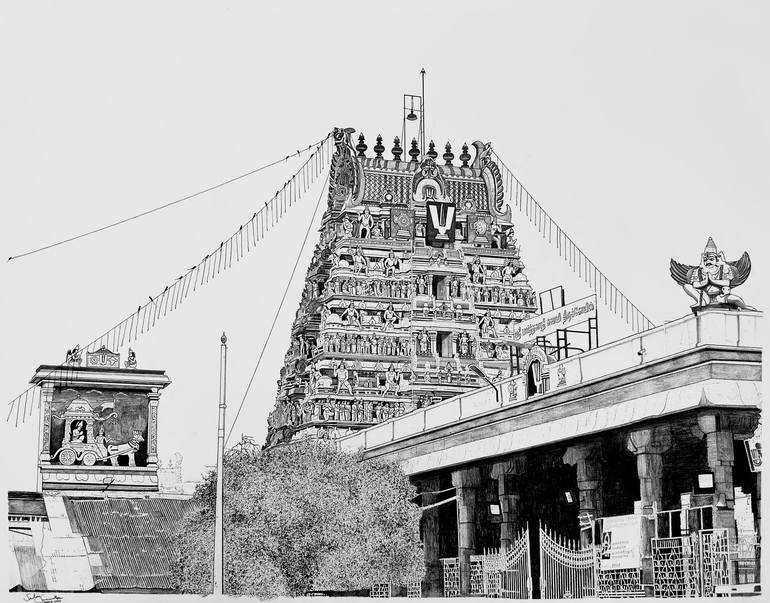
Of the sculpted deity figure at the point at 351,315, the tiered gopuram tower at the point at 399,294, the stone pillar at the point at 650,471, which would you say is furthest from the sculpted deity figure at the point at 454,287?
the stone pillar at the point at 650,471

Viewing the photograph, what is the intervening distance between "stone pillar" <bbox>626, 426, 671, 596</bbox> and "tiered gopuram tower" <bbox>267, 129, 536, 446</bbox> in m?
26.3

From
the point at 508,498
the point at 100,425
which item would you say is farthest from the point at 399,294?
the point at 508,498

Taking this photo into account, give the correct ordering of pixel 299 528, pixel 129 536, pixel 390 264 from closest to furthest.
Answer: pixel 299 528 < pixel 129 536 < pixel 390 264

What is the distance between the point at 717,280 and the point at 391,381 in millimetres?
30179

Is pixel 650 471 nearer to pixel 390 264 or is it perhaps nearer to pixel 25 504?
pixel 25 504

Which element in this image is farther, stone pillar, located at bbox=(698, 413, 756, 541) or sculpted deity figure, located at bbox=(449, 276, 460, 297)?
sculpted deity figure, located at bbox=(449, 276, 460, 297)

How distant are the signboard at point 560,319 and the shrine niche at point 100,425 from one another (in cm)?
1475

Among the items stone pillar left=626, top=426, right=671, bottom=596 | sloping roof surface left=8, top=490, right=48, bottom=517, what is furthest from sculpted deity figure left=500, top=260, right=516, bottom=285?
stone pillar left=626, top=426, right=671, bottom=596

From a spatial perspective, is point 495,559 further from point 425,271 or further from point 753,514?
point 425,271

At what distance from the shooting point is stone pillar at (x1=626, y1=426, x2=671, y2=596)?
44531 mm

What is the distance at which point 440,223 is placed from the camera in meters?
73.8

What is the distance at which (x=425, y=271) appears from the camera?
238ft

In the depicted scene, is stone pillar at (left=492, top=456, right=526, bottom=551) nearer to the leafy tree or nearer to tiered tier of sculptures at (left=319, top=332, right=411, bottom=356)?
the leafy tree

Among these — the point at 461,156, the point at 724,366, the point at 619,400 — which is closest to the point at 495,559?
the point at 619,400
